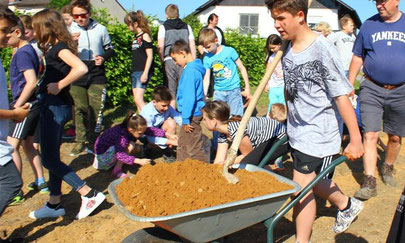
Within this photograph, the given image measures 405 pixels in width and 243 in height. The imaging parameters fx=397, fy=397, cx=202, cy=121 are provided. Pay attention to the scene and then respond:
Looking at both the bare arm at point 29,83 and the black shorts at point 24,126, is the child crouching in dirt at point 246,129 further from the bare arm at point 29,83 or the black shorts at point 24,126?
the black shorts at point 24,126

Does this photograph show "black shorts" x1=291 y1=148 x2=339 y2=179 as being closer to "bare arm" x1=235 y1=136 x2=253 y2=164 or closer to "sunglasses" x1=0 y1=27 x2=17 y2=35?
"bare arm" x1=235 y1=136 x2=253 y2=164

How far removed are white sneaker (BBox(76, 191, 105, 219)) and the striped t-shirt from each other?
54.9 inches

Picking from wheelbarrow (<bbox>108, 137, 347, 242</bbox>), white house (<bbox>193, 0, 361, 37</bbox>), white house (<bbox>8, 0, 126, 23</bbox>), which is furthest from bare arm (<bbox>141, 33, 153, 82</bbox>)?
white house (<bbox>193, 0, 361, 37</bbox>)

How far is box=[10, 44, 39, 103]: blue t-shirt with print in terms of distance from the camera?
3555mm

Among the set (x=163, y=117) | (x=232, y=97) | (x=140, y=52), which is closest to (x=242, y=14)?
(x=140, y=52)

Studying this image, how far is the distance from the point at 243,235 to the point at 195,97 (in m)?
1.78

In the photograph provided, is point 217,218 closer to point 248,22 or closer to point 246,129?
point 246,129

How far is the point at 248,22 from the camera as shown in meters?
34.1

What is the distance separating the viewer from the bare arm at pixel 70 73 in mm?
3449

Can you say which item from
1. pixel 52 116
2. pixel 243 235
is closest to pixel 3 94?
pixel 52 116

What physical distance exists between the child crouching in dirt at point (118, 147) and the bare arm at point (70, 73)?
1457 millimetres

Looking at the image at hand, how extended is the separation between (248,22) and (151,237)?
33.1m

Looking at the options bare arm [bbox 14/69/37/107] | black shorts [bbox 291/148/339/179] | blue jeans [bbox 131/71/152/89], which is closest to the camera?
black shorts [bbox 291/148/339/179]

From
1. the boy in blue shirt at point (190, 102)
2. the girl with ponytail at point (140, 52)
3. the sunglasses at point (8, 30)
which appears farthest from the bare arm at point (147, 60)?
the sunglasses at point (8, 30)
